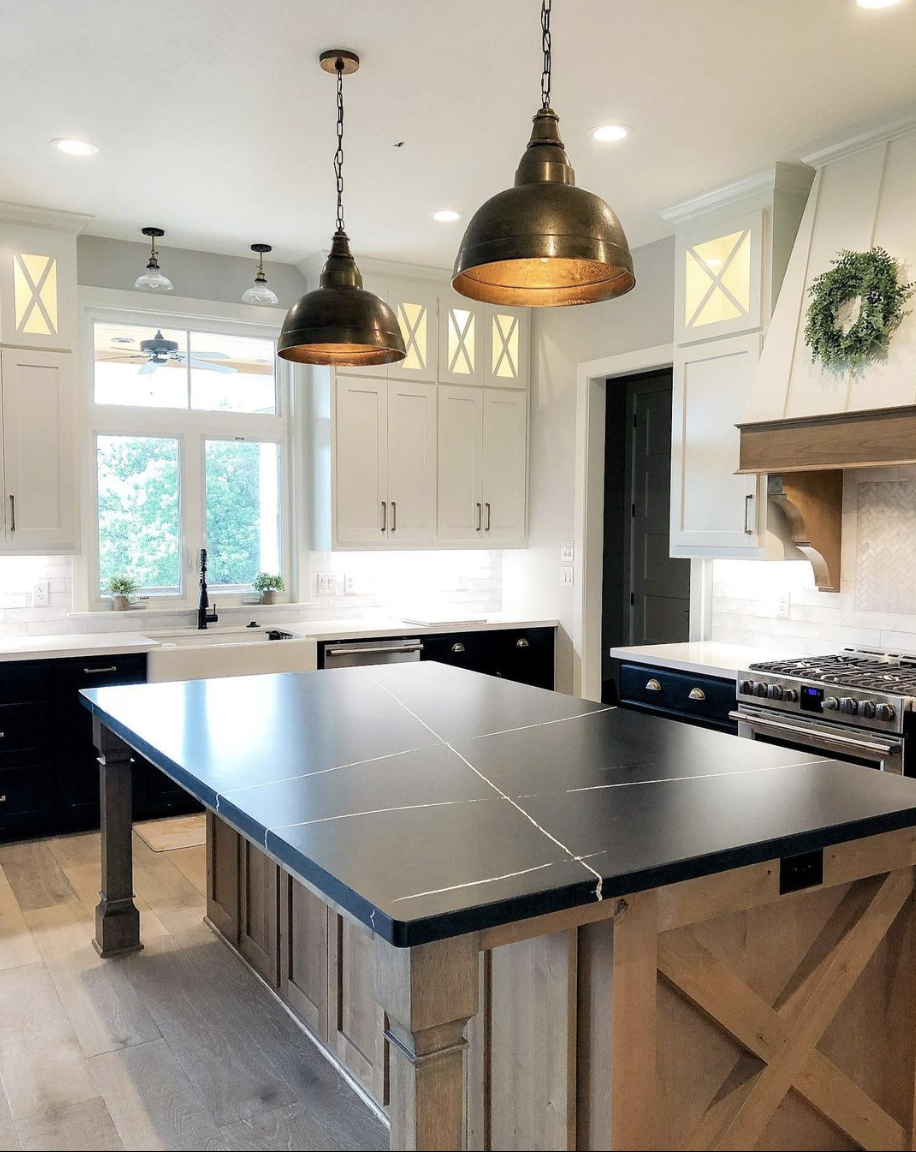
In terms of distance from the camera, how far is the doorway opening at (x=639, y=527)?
5.07m

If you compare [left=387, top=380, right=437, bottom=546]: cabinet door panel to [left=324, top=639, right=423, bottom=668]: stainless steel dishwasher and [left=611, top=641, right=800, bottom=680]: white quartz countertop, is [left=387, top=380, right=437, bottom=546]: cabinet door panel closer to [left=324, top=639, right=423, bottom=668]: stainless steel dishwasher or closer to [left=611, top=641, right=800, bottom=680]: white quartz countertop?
[left=324, top=639, right=423, bottom=668]: stainless steel dishwasher

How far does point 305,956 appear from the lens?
8.91ft

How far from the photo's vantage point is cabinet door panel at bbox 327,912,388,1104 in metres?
2.30

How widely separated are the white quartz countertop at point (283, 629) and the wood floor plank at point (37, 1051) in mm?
1573

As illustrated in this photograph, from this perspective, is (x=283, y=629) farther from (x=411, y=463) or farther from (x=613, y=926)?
(x=613, y=926)

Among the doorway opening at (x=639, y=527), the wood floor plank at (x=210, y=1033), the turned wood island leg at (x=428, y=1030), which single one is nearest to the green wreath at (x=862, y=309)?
the doorway opening at (x=639, y=527)

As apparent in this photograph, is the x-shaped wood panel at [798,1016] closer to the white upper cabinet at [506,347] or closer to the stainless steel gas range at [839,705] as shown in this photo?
the stainless steel gas range at [839,705]

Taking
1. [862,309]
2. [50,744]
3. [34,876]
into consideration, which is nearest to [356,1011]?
[34,876]

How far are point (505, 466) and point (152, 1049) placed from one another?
381cm

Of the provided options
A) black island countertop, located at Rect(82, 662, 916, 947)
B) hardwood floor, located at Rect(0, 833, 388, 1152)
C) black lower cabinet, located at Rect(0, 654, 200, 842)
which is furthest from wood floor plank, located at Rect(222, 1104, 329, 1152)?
black lower cabinet, located at Rect(0, 654, 200, 842)

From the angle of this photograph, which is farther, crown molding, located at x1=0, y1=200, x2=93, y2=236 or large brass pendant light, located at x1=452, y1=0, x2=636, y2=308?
crown molding, located at x1=0, y1=200, x2=93, y2=236

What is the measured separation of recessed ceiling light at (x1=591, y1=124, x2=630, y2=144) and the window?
245 cm

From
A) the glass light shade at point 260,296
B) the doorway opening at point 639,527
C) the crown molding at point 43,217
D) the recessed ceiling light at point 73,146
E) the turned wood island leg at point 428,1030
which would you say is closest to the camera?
the turned wood island leg at point 428,1030

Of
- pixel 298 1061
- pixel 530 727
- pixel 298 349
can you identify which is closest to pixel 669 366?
pixel 298 349
